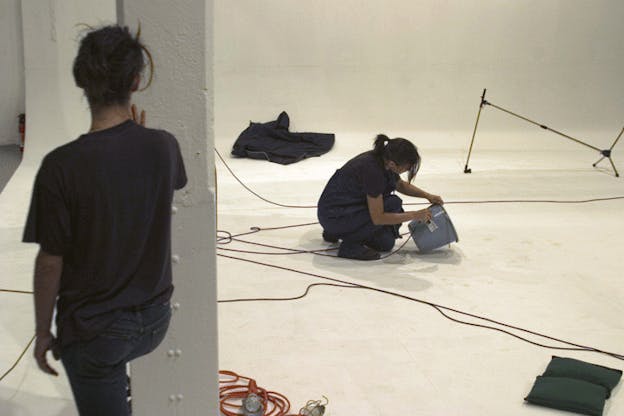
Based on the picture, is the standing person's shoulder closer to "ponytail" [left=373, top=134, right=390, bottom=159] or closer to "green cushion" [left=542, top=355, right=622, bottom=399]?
"green cushion" [left=542, top=355, right=622, bottom=399]

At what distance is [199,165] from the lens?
2160 millimetres

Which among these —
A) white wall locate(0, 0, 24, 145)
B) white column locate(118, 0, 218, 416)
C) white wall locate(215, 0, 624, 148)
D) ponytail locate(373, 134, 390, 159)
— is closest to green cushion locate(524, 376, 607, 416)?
white column locate(118, 0, 218, 416)

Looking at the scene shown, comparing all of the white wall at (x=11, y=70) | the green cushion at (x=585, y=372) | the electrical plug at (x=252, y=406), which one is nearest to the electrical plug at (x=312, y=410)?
the electrical plug at (x=252, y=406)

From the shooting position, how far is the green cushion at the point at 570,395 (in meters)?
2.70

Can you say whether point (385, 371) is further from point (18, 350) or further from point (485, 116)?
point (485, 116)

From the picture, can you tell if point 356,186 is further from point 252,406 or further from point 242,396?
point 252,406

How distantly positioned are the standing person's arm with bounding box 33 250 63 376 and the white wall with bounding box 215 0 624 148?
230 inches

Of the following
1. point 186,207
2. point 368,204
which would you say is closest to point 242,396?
point 186,207

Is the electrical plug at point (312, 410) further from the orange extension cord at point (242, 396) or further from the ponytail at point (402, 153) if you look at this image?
the ponytail at point (402, 153)

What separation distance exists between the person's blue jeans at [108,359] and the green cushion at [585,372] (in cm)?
182

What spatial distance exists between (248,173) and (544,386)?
3.86 m

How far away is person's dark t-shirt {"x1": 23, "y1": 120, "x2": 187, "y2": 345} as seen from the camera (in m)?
1.51

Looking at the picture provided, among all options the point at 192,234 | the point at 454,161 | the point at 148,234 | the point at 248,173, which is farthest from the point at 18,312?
the point at 454,161

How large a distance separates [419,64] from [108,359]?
6520 millimetres
